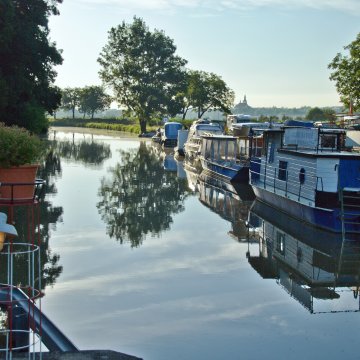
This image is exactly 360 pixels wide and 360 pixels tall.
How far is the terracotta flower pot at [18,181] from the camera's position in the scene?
9.03m

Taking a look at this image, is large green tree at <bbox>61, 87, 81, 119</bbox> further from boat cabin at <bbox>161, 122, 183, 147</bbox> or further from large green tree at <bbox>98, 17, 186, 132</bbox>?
boat cabin at <bbox>161, 122, 183, 147</bbox>

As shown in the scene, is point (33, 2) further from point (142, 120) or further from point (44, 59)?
point (142, 120)

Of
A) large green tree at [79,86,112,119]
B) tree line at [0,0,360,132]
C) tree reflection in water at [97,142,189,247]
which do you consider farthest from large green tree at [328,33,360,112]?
large green tree at [79,86,112,119]

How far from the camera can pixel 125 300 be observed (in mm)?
14359

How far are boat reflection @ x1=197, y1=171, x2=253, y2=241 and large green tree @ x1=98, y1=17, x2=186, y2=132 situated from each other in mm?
66378

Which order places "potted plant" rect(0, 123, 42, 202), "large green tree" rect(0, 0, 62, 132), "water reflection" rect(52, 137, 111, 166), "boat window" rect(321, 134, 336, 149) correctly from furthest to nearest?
1. "water reflection" rect(52, 137, 111, 166)
2. "large green tree" rect(0, 0, 62, 132)
3. "boat window" rect(321, 134, 336, 149)
4. "potted plant" rect(0, 123, 42, 202)

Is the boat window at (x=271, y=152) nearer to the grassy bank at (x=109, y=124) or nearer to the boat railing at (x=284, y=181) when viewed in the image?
the boat railing at (x=284, y=181)

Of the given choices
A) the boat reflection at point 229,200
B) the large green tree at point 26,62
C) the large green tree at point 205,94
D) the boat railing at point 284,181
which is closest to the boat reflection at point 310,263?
the boat reflection at point 229,200

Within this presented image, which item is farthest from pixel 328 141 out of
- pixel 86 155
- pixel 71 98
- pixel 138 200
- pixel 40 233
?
pixel 71 98

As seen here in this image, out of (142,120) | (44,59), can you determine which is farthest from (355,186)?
(142,120)

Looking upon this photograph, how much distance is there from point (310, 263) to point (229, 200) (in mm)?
14747

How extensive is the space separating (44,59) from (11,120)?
706 cm

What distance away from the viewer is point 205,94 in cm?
12188

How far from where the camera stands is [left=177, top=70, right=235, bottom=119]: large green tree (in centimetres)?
12050
